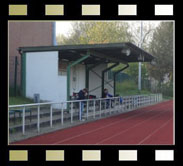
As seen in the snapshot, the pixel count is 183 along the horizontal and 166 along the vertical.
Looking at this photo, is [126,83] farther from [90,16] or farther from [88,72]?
[90,16]

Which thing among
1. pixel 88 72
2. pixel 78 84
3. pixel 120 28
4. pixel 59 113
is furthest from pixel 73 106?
pixel 120 28

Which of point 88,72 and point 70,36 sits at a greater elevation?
point 70,36

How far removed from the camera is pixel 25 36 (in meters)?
20.6

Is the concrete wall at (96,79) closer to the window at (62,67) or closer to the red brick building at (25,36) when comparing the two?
the window at (62,67)

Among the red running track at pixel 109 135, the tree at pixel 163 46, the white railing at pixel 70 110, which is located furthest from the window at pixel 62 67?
the tree at pixel 163 46

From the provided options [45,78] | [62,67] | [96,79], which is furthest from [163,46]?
[45,78]

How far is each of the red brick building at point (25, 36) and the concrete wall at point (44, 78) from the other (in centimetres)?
269

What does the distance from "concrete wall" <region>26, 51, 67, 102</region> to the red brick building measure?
269 centimetres

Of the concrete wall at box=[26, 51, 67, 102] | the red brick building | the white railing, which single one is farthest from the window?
the white railing

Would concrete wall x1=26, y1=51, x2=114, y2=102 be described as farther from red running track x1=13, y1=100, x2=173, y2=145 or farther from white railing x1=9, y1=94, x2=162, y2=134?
red running track x1=13, y1=100, x2=173, y2=145

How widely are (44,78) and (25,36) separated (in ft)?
21.6
